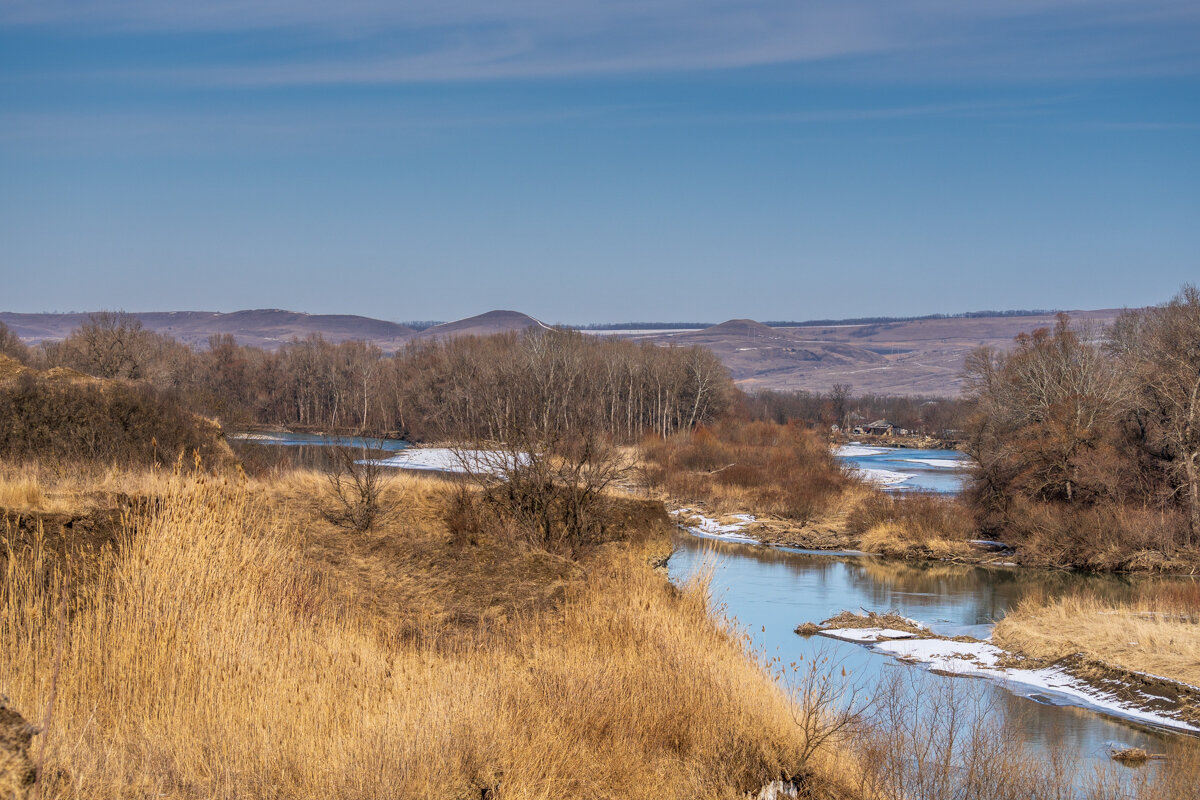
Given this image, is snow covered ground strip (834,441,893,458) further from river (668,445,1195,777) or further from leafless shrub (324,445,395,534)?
leafless shrub (324,445,395,534)

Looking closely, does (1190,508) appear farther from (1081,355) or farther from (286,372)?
(286,372)

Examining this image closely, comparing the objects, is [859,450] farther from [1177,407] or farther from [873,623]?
[873,623]

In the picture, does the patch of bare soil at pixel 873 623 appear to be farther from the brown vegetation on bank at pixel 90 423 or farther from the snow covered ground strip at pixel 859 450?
the snow covered ground strip at pixel 859 450

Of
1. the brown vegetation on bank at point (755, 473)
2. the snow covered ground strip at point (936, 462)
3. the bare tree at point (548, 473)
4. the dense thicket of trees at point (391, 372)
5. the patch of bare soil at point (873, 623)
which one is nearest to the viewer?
the bare tree at point (548, 473)

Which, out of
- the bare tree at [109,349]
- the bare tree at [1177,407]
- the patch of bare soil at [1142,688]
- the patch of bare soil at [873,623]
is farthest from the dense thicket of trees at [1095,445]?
the bare tree at [109,349]

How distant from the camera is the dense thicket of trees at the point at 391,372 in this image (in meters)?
61.8

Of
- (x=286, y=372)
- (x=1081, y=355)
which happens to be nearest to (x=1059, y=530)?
(x=1081, y=355)

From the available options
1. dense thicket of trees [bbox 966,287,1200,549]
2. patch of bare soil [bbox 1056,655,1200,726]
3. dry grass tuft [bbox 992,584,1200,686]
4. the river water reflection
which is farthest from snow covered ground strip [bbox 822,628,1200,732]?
dense thicket of trees [bbox 966,287,1200,549]

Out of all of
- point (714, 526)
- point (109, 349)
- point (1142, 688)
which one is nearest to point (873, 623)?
point (1142, 688)

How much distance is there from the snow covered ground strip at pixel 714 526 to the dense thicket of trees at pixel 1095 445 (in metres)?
10.6

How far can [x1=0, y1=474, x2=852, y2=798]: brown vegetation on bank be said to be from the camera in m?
6.05

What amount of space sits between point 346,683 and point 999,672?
60.3 ft

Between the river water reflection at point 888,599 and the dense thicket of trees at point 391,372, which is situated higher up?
the dense thicket of trees at point 391,372

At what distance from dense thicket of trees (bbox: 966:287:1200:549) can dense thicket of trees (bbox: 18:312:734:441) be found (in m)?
21.7
